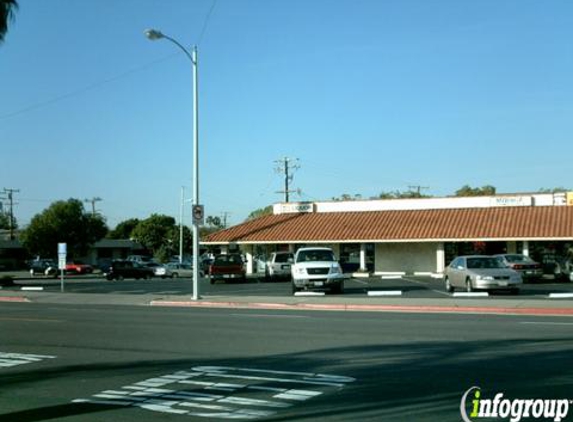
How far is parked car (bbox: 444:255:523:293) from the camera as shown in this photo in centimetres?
2481

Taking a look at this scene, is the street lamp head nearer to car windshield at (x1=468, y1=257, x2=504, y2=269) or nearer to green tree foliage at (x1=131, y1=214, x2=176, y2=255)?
car windshield at (x1=468, y1=257, x2=504, y2=269)

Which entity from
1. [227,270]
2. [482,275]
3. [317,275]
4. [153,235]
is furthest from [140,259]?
[482,275]

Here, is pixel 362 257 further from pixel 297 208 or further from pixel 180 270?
pixel 180 270

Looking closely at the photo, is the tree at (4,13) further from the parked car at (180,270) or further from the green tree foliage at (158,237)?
the green tree foliage at (158,237)

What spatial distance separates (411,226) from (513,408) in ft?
124

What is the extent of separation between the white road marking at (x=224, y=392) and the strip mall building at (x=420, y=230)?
106 ft

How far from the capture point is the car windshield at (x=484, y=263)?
2580 centimetres

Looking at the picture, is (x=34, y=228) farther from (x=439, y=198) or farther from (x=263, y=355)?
(x=263, y=355)

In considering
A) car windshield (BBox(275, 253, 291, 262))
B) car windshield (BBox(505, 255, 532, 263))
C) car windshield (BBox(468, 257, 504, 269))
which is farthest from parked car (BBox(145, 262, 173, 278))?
car windshield (BBox(468, 257, 504, 269))

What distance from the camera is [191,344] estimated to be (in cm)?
1299

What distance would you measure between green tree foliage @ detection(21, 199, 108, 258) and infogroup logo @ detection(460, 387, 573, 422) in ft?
242

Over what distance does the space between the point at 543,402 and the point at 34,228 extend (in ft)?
248

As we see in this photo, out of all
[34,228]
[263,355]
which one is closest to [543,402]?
[263,355]

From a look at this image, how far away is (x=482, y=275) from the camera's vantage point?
24.9 m
